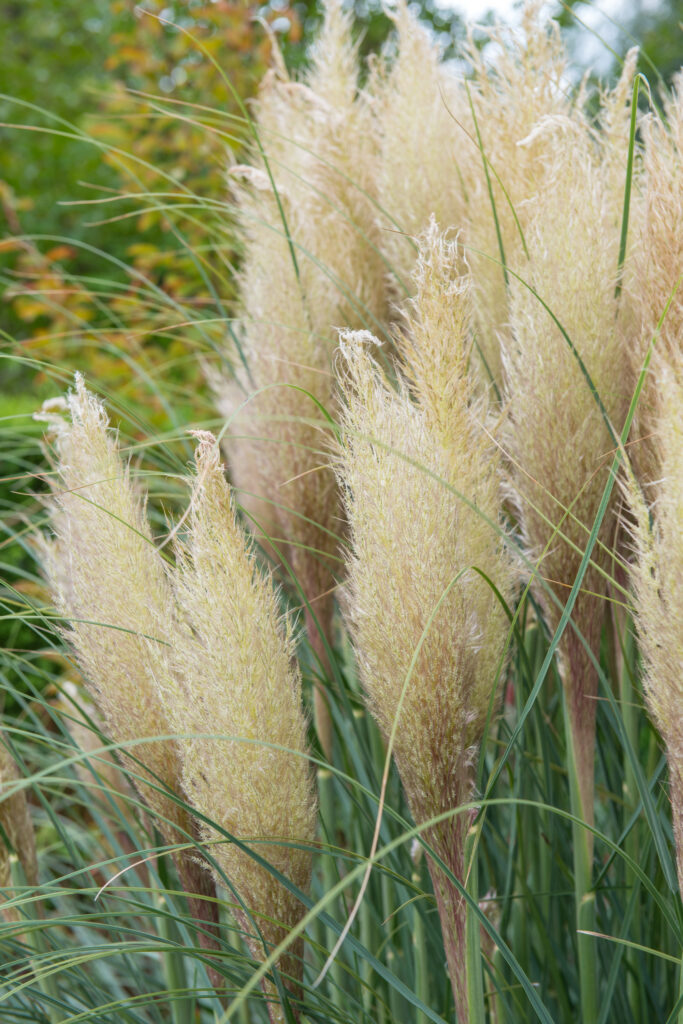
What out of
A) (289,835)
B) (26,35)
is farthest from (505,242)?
(26,35)

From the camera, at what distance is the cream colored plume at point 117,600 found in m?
1.06

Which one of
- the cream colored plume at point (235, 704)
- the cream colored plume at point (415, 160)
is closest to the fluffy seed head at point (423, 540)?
the cream colored plume at point (235, 704)

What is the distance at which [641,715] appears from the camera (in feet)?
4.99

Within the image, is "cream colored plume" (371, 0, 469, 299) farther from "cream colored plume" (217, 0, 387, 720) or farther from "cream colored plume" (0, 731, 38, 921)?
"cream colored plume" (0, 731, 38, 921)

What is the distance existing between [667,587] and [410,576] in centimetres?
24

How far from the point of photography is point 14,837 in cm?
133

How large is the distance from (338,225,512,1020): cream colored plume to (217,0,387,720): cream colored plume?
0.43m

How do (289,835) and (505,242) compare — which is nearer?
(289,835)

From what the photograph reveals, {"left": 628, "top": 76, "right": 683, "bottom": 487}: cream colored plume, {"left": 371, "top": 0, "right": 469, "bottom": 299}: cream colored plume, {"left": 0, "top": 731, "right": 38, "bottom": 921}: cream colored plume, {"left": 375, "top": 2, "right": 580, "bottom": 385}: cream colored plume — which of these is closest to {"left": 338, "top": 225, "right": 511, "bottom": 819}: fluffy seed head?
{"left": 628, "top": 76, "right": 683, "bottom": 487}: cream colored plume

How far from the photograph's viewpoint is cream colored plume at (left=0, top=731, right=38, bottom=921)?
1303 millimetres

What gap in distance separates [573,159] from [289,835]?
95cm

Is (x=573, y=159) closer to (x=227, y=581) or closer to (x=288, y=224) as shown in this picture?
(x=288, y=224)

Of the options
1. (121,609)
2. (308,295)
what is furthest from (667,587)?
(308,295)

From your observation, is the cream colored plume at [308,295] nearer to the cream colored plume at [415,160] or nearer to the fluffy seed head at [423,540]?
the cream colored plume at [415,160]
